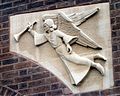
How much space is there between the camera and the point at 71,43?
8.17 m

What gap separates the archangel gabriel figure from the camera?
8.02m

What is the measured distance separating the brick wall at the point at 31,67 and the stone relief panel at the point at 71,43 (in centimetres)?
6

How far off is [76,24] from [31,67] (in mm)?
748

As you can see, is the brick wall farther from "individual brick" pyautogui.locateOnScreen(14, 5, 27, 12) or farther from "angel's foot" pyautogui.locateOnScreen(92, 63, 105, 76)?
"angel's foot" pyautogui.locateOnScreen(92, 63, 105, 76)

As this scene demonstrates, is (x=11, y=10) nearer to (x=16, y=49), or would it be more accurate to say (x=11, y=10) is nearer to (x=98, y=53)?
(x=16, y=49)

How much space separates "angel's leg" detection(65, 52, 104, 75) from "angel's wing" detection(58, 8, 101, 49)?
0.17 metres

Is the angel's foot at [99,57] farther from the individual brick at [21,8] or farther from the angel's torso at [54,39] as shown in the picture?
the individual brick at [21,8]

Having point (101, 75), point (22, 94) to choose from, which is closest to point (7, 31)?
point (22, 94)

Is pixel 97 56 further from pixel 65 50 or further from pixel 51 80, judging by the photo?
pixel 51 80

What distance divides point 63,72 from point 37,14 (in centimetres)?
87

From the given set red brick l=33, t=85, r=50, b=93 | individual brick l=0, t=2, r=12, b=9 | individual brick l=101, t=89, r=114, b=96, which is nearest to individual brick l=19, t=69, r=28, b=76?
red brick l=33, t=85, r=50, b=93

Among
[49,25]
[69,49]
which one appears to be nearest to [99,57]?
[69,49]

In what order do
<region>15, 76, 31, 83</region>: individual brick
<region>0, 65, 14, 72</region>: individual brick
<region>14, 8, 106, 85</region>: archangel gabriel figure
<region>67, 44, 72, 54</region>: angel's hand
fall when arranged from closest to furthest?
<region>14, 8, 106, 85</region>: archangel gabriel figure → <region>67, 44, 72, 54</region>: angel's hand → <region>15, 76, 31, 83</region>: individual brick → <region>0, 65, 14, 72</region>: individual brick

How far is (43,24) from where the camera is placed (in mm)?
8391
